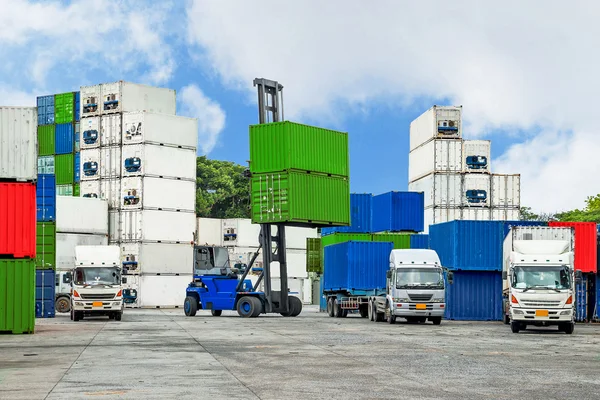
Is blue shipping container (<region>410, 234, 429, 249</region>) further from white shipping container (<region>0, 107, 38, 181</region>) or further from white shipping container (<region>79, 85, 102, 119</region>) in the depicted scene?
white shipping container (<region>79, 85, 102, 119</region>)

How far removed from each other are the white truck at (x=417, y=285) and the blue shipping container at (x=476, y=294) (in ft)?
21.5

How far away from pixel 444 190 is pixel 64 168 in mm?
31380

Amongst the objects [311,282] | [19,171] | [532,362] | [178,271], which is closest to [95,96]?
[178,271]

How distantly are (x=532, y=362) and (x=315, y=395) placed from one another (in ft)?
22.2

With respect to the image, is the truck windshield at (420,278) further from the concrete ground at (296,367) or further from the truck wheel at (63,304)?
the truck wheel at (63,304)

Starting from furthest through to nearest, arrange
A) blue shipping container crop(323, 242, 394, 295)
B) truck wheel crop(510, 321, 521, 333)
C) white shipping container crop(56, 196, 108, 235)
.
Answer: white shipping container crop(56, 196, 108, 235) < blue shipping container crop(323, 242, 394, 295) < truck wheel crop(510, 321, 521, 333)

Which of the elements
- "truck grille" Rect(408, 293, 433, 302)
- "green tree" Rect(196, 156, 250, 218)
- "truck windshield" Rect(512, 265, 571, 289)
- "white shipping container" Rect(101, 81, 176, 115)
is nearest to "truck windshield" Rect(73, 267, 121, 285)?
"truck grille" Rect(408, 293, 433, 302)

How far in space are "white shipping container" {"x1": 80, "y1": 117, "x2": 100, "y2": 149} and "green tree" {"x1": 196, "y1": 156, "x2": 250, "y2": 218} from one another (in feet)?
113

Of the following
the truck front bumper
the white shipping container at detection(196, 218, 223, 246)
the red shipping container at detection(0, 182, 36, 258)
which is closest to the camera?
the red shipping container at detection(0, 182, 36, 258)

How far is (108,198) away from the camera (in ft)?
219

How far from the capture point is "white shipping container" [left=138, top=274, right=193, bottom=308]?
65.2 meters

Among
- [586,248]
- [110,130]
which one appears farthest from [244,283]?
[110,130]

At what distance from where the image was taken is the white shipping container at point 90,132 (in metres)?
67.4

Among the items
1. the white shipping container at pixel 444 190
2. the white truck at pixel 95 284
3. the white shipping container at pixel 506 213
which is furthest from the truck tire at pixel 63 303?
the white shipping container at pixel 506 213
